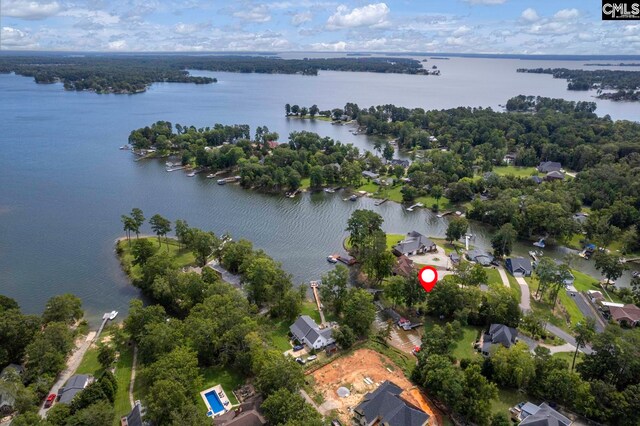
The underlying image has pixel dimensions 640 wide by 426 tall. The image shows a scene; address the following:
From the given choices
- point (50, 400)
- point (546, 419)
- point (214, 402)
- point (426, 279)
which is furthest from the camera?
point (426, 279)

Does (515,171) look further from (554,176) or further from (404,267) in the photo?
(404,267)

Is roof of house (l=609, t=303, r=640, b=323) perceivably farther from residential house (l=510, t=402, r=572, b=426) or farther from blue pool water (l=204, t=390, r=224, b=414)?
blue pool water (l=204, t=390, r=224, b=414)

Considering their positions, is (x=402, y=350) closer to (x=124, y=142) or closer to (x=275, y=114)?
(x=124, y=142)

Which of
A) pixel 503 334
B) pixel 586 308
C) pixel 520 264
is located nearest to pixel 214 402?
A: pixel 503 334

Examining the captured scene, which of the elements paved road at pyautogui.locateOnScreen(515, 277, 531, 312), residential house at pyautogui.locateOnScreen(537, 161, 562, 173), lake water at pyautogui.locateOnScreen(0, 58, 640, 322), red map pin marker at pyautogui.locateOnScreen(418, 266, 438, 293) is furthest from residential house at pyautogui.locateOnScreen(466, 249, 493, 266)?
residential house at pyautogui.locateOnScreen(537, 161, 562, 173)

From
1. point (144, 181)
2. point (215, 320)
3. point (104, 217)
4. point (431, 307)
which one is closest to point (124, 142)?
point (144, 181)

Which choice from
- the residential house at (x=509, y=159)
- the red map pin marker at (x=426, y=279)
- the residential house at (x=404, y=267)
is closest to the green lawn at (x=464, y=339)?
the red map pin marker at (x=426, y=279)

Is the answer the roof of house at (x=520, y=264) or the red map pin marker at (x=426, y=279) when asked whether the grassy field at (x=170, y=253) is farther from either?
the roof of house at (x=520, y=264)
